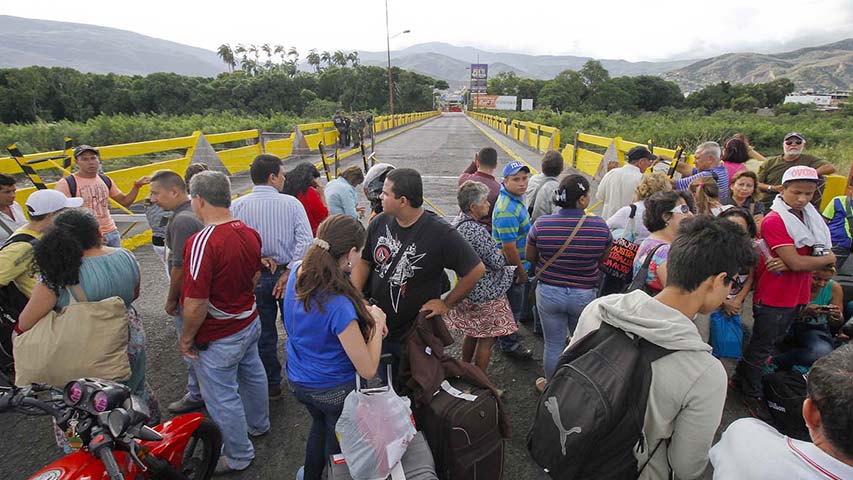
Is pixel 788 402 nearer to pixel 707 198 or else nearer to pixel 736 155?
pixel 707 198

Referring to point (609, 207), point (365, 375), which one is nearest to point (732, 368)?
point (609, 207)

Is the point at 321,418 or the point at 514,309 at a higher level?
the point at 321,418

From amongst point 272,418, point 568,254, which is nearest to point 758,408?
point 568,254

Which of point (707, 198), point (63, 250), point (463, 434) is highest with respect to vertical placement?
point (63, 250)

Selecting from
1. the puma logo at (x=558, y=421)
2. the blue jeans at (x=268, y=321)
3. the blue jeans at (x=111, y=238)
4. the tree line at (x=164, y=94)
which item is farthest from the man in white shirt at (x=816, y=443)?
the tree line at (x=164, y=94)

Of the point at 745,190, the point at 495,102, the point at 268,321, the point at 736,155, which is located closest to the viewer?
the point at 268,321

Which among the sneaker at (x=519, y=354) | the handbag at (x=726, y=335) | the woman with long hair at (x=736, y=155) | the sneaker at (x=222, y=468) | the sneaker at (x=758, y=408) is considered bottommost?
the sneaker at (x=758, y=408)

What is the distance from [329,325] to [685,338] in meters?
1.47

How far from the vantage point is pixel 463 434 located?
210 centimetres

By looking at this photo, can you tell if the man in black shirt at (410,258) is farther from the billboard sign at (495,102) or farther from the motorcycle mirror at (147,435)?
the billboard sign at (495,102)

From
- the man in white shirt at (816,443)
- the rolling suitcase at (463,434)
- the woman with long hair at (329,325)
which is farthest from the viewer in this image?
the rolling suitcase at (463,434)

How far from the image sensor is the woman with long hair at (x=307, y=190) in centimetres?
414

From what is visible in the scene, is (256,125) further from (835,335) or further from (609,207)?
(835,335)

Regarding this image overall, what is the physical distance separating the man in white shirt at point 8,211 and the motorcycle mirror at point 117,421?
3.06 meters
